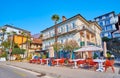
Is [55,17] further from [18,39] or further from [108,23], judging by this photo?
[108,23]

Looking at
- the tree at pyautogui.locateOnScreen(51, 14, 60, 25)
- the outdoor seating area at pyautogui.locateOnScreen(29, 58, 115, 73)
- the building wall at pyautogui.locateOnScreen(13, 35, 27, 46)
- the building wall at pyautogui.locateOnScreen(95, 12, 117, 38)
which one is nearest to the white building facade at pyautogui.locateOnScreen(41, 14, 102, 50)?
the tree at pyautogui.locateOnScreen(51, 14, 60, 25)

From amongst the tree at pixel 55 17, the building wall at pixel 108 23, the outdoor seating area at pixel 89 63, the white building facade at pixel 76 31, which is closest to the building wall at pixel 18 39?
the white building facade at pixel 76 31

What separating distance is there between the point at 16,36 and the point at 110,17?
48990 millimetres

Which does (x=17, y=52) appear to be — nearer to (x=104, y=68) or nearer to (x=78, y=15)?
(x=78, y=15)

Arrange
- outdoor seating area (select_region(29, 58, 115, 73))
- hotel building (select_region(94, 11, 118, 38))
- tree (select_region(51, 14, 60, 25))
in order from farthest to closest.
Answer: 1. hotel building (select_region(94, 11, 118, 38))
2. tree (select_region(51, 14, 60, 25))
3. outdoor seating area (select_region(29, 58, 115, 73))

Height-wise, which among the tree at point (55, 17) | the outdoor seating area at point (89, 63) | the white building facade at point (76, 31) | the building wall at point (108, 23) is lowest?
the outdoor seating area at point (89, 63)

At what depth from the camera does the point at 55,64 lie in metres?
22.3

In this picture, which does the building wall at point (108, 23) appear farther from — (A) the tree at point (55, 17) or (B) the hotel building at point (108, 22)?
(A) the tree at point (55, 17)

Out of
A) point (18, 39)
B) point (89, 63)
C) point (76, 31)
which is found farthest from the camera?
point (18, 39)

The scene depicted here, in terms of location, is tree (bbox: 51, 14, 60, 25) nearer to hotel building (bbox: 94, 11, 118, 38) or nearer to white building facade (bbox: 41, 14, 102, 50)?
white building facade (bbox: 41, 14, 102, 50)

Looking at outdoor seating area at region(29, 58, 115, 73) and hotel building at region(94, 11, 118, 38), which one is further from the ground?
hotel building at region(94, 11, 118, 38)

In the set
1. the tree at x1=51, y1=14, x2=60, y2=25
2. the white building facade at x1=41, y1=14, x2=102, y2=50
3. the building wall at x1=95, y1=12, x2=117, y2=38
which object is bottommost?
the white building facade at x1=41, y1=14, x2=102, y2=50

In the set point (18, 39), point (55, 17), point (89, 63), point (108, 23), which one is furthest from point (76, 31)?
point (108, 23)

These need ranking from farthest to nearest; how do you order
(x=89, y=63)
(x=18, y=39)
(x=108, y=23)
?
(x=108, y=23), (x=18, y=39), (x=89, y=63)
